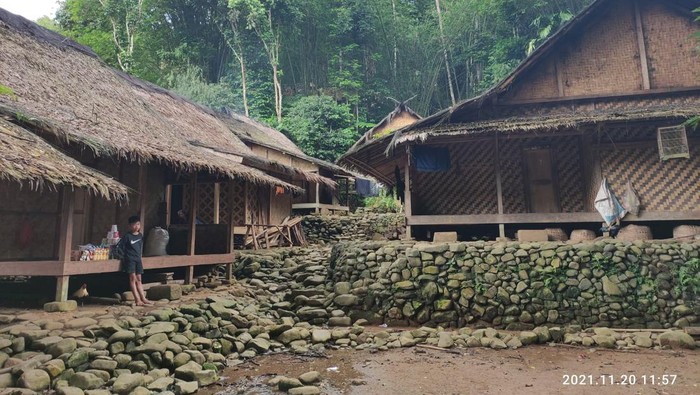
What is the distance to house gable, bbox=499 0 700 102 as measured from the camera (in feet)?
29.9

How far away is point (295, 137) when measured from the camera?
22.2 m

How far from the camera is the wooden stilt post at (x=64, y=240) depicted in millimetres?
5586

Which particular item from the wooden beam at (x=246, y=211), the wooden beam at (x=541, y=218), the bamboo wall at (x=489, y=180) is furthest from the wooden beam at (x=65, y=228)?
the bamboo wall at (x=489, y=180)

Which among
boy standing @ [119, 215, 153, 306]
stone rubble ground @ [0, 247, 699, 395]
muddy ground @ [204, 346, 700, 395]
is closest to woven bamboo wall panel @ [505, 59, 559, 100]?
stone rubble ground @ [0, 247, 699, 395]

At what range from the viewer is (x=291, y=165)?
17.4 meters

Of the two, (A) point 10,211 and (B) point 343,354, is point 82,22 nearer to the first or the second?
(A) point 10,211

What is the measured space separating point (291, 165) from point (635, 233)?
42.1 feet

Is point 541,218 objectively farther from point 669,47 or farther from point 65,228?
point 65,228

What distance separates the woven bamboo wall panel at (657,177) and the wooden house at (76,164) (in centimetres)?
753

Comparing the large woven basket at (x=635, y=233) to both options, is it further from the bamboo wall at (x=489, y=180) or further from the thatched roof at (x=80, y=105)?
the thatched roof at (x=80, y=105)

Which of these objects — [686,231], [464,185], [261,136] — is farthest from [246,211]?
[686,231]

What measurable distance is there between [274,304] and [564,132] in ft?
23.4

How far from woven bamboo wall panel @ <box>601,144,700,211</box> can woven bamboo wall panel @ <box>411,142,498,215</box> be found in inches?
96.8

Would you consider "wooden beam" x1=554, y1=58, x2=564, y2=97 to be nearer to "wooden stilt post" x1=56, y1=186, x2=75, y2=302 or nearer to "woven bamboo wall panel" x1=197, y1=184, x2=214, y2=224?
"woven bamboo wall panel" x1=197, y1=184, x2=214, y2=224
